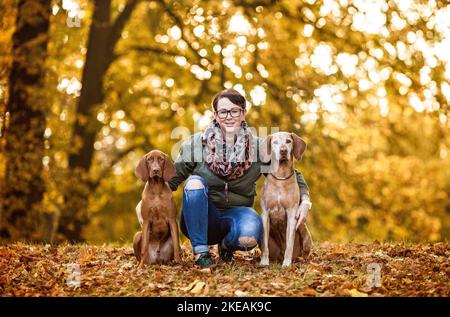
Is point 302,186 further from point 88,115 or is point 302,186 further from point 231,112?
point 88,115

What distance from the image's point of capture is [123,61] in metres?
14.6

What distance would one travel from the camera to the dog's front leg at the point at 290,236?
217 inches

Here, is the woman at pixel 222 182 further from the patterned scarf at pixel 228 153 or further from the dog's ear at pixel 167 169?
the dog's ear at pixel 167 169

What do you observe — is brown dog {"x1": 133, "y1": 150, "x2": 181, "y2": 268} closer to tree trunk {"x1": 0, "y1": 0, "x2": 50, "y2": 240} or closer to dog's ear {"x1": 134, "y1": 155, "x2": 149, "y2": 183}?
dog's ear {"x1": 134, "y1": 155, "x2": 149, "y2": 183}

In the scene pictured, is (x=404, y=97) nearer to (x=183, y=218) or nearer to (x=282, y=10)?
(x=282, y=10)

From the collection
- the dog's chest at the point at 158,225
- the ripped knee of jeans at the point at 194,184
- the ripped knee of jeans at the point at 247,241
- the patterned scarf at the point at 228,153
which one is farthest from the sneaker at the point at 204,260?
the patterned scarf at the point at 228,153

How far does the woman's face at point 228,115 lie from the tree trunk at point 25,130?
5182 mm

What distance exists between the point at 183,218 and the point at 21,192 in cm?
507

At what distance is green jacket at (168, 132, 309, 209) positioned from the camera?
5.68 m

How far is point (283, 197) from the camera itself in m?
5.57

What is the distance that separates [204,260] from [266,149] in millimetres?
1182

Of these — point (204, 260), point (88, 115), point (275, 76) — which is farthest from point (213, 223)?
point (88, 115)

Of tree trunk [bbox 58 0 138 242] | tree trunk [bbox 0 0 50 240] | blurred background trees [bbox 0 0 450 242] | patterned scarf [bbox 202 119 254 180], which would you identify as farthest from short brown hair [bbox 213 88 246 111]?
tree trunk [bbox 58 0 138 242]

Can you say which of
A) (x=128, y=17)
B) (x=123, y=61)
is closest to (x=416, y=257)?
(x=128, y=17)
